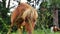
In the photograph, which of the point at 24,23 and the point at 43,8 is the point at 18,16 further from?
the point at 43,8

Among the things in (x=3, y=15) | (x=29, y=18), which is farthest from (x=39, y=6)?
(x=29, y=18)

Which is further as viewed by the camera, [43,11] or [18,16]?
[43,11]

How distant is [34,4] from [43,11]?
0.10m

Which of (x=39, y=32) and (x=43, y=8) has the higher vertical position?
(x=43, y=8)

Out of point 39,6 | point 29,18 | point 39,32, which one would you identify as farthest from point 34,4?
point 29,18

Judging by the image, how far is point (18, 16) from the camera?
111 centimetres

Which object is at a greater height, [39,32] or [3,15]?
[3,15]

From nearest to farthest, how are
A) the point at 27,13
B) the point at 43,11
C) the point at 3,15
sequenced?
the point at 27,13 → the point at 3,15 → the point at 43,11

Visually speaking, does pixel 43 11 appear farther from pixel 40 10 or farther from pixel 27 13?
pixel 27 13

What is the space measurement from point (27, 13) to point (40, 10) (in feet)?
1.75

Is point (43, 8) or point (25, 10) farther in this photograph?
point (43, 8)

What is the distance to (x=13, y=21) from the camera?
3.63ft

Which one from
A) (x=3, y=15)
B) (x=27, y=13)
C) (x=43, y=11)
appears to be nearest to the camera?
(x=27, y=13)

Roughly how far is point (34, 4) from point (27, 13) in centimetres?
59
